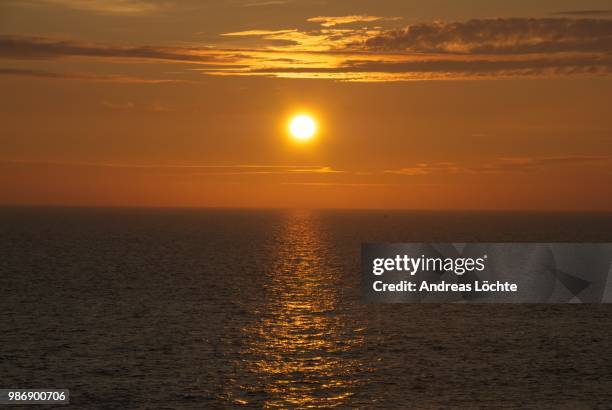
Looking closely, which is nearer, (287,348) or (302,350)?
(302,350)

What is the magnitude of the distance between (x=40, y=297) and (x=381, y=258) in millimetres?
74026

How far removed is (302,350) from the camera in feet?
266

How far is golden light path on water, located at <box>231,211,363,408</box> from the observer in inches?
2571

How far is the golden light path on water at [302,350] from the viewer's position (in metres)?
65.3

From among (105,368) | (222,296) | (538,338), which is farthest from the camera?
(222,296)

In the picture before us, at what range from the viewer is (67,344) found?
83.4 metres

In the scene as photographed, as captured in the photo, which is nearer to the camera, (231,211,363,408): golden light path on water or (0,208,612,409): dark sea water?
(231,211,363,408): golden light path on water

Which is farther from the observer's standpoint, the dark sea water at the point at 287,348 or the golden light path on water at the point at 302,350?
the dark sea water at the point at 287,348

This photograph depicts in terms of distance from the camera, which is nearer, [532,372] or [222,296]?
[532,372]

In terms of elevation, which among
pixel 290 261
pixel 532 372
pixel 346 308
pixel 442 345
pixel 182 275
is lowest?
pixel 532 372

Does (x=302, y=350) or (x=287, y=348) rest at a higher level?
(x=287, y=348)

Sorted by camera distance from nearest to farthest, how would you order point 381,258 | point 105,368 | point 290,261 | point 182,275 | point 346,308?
point 381,258, point 105,368, point 346,308, point 182,275, point 290,261

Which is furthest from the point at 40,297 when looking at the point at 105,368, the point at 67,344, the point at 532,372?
the point at 532,372

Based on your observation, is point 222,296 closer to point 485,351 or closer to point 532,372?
point 485,351
